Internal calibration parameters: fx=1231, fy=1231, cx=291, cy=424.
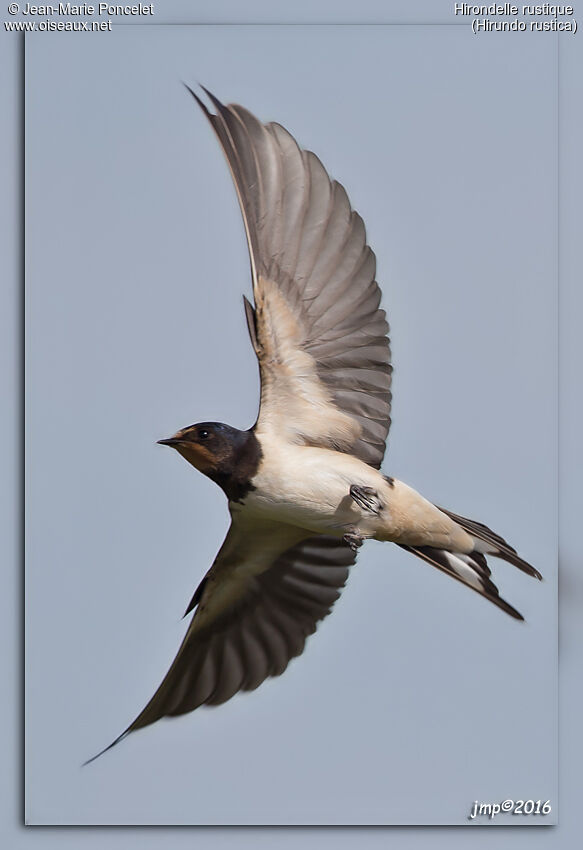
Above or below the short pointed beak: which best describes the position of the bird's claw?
below

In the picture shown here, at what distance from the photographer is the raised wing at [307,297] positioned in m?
1.83

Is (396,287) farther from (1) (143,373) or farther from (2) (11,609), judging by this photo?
(2) (11,609)

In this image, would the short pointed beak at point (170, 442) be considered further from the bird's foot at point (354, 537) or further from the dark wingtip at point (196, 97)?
the dark wingtip at point (196, 97)

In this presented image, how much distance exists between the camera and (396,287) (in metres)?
1.95

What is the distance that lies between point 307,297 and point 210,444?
26 centimetres

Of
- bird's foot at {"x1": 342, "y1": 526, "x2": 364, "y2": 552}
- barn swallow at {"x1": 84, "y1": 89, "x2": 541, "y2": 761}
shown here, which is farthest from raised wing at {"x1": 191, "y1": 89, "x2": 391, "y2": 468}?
bird's foot at {"x1": 342, "y1": 526, "x2": 364, "y2": 552}

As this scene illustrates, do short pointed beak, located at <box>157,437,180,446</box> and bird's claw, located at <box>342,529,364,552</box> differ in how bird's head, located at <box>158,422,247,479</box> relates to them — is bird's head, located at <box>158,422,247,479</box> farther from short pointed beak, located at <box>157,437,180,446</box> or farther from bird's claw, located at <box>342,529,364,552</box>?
bird's claw, located at <box>342,529,364,552</box>

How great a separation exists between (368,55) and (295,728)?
1.07 m

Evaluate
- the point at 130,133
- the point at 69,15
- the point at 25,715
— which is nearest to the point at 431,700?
the point at 25,715

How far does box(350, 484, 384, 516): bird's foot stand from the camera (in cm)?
183

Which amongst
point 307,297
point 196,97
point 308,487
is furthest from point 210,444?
point 196,97

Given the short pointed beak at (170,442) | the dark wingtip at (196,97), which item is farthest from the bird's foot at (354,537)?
the dark wingtip at (196,97)

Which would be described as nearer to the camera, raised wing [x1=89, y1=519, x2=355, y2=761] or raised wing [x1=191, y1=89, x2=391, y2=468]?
raised wing [x1=191, y1=89, x2=391, y2=468]

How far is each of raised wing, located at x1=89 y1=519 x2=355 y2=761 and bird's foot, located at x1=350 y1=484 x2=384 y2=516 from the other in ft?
0.40
